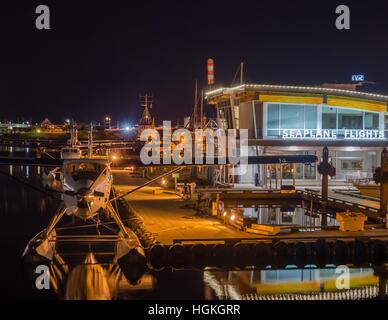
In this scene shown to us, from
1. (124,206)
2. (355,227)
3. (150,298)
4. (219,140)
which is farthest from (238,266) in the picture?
(219,140)

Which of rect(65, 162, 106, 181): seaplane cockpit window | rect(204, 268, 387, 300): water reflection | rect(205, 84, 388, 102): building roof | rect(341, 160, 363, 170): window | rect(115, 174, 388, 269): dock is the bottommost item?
rect(204, 268, 387, 300): water reflection

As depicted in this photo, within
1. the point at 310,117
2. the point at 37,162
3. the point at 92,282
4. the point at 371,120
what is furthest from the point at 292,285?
→ the point at 371,120

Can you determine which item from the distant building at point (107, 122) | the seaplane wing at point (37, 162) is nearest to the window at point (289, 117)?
the seaplane wing at point (37, 162)

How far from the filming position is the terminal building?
127 ft

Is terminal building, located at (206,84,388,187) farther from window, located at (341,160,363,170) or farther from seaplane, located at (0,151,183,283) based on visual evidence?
seaplane, located at (0,151,183,283)

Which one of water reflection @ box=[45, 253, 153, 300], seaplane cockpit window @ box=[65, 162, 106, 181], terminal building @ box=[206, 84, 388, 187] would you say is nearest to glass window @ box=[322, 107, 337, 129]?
terminal building @ box=[206, 84, 388, 187]

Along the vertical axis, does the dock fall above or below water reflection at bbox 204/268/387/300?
above

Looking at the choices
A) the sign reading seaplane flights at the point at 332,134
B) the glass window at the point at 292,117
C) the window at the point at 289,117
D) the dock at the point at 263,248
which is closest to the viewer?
the dock at the point at 263,248

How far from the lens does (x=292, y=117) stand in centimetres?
3984

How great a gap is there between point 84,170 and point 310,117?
25064mm

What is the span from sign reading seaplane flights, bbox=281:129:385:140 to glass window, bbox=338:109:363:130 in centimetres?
117

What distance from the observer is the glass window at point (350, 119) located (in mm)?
41281

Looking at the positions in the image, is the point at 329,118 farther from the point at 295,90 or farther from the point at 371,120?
the point at 371,120

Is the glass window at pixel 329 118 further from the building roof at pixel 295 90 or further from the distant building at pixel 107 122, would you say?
the distant building at pixel 107 122
